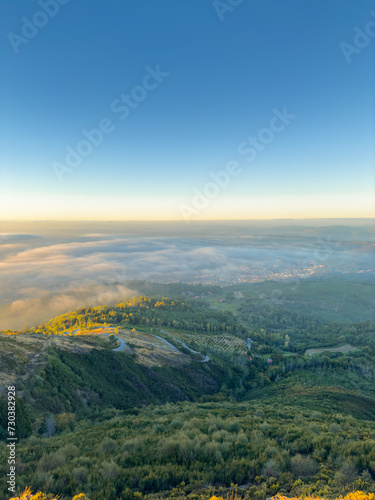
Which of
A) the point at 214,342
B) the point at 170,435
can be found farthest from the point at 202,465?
the point at 214,342

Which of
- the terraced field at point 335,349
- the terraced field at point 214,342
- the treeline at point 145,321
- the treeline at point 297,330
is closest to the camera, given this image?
the terraced field at point 214,342

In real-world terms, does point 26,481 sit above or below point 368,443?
above

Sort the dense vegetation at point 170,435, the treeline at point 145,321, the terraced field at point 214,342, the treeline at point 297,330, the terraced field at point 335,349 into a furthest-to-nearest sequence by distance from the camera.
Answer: the treeline at point 297,330 < the treeline at point 145,321 < the terraced field at point 335,349 < the terraced field at point 214,342 < the dense vegetation at point 170,435

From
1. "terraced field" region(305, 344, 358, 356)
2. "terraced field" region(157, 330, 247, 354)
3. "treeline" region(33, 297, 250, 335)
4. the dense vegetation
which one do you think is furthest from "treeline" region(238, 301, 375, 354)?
the dense vegetation

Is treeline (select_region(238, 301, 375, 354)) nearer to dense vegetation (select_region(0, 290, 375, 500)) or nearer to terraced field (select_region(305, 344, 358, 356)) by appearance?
terraced field (select_region(305, 344, 358, 356))

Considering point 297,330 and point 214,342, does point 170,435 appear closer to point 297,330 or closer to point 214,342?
point 214,342

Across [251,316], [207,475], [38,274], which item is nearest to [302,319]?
[251,316]

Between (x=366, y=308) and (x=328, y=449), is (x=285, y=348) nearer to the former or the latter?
(x=328, y=449)

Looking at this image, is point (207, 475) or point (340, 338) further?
point (340, 338)

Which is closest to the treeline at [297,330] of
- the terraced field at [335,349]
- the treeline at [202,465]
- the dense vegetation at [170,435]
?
the terraced field at [335,349]

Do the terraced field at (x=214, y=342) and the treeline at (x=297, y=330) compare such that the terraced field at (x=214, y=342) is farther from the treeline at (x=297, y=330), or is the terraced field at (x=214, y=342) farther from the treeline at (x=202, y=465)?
the treeline at (x=202, y=465)

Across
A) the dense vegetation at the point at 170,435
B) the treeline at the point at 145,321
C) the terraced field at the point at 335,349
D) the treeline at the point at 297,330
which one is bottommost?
the treeline at the point at 297,330
